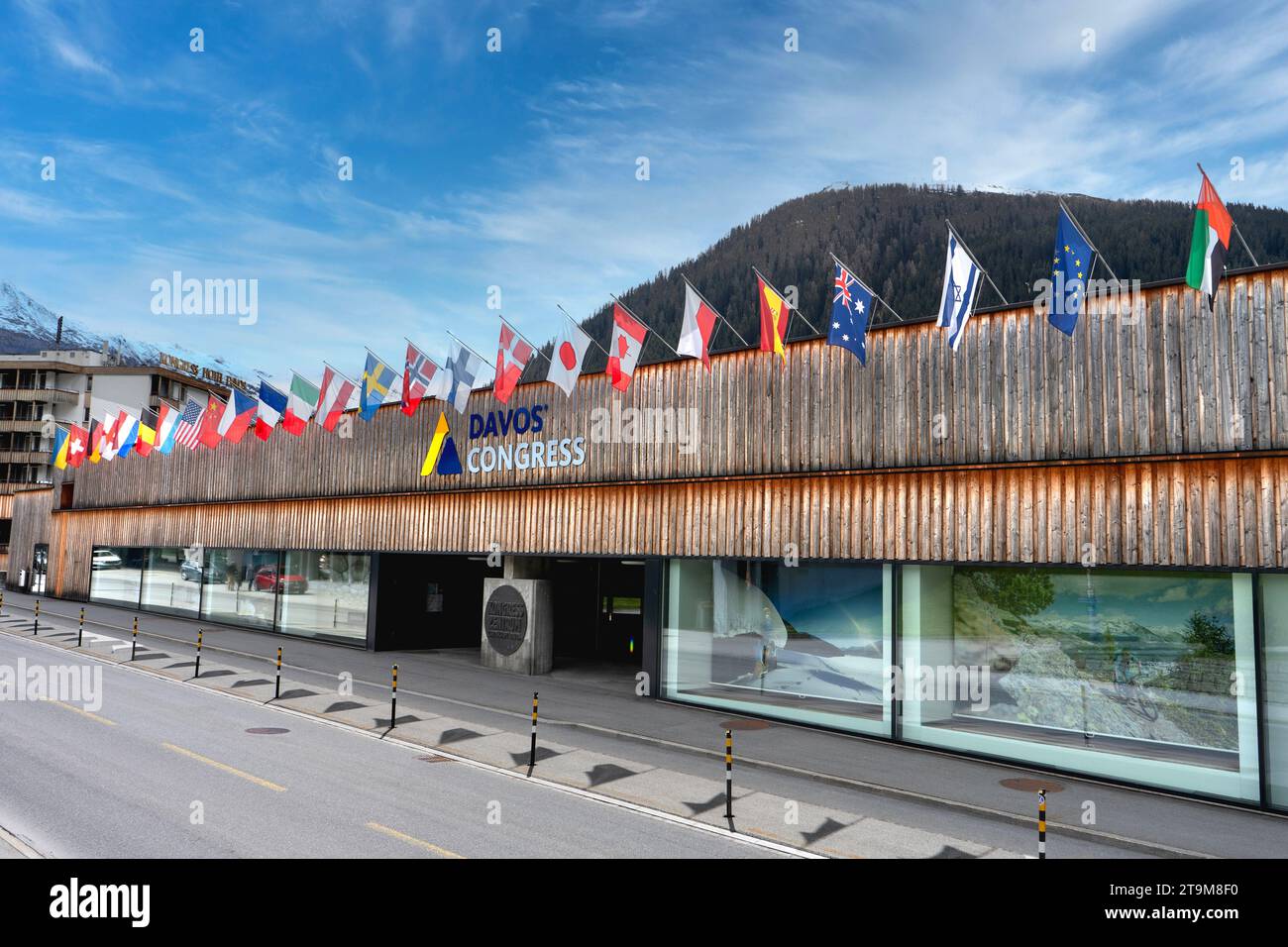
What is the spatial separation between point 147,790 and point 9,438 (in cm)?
10258

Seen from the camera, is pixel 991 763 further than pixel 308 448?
No

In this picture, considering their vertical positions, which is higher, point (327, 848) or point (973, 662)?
point (973, 662)

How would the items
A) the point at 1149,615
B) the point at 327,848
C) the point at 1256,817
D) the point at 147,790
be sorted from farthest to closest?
the point at 1149,615, the point at 1256,817, the point at 147,790, the point at 327,848

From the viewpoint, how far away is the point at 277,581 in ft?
120

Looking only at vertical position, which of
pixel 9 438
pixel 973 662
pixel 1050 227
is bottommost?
pixel 973 662

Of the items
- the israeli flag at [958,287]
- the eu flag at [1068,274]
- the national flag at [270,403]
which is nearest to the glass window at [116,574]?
the national flag at [270,403]

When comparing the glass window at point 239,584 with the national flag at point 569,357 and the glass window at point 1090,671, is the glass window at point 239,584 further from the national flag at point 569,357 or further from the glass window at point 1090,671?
the glass window at point 1090,671

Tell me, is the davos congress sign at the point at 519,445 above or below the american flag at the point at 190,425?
below

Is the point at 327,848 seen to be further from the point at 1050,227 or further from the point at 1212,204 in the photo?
the point at 1050,227

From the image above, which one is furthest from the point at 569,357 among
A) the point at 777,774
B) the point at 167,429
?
the point at 167,429

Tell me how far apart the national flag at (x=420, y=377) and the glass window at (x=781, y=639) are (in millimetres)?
10330

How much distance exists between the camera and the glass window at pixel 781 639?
18984 mm
